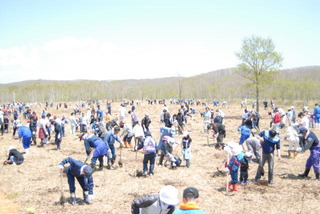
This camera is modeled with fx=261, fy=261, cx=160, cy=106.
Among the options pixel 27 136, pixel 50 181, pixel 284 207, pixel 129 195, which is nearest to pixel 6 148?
pixel 27 136

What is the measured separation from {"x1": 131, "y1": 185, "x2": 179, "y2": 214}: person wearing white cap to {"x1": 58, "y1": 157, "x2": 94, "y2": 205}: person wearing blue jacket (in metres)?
3.04

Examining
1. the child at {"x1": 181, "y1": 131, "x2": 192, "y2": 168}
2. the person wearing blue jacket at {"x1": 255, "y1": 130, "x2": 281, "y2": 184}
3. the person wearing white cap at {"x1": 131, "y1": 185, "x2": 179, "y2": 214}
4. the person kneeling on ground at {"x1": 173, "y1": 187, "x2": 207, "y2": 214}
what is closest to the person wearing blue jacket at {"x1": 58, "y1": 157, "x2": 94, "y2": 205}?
the person wearing white cap at {"x1": 131, "y1": 185, "x2": 179, "y2": 214}

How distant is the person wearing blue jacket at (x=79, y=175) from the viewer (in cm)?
688

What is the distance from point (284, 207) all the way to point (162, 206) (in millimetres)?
4665

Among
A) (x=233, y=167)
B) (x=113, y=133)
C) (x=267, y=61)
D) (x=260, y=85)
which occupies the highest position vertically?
(x=267, y=61)

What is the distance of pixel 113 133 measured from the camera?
10.7 metres

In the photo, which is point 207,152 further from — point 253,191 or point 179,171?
point 253,191

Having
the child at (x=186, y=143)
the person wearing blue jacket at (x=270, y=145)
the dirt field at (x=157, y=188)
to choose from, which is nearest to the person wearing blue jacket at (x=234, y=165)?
the dirt field at (x=157, y=188)

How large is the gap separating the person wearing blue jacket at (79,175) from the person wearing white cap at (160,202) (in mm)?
3041

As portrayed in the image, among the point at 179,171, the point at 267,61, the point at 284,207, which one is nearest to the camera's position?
the point at 284,207

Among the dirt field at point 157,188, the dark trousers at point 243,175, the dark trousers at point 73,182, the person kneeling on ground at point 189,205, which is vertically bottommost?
the dirt field at point 157,188

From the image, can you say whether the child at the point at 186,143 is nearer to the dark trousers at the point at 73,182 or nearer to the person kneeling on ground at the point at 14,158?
the dark trousers at the point at 73,182

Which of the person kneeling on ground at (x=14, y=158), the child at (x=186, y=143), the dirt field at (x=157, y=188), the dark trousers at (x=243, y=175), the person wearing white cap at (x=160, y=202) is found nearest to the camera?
the person wearing white cap at (x=160, y=202)

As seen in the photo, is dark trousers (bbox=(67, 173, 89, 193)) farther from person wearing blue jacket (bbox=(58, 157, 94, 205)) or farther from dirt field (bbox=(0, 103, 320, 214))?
dirt field (bbox=(0, 103, 320, 214))
